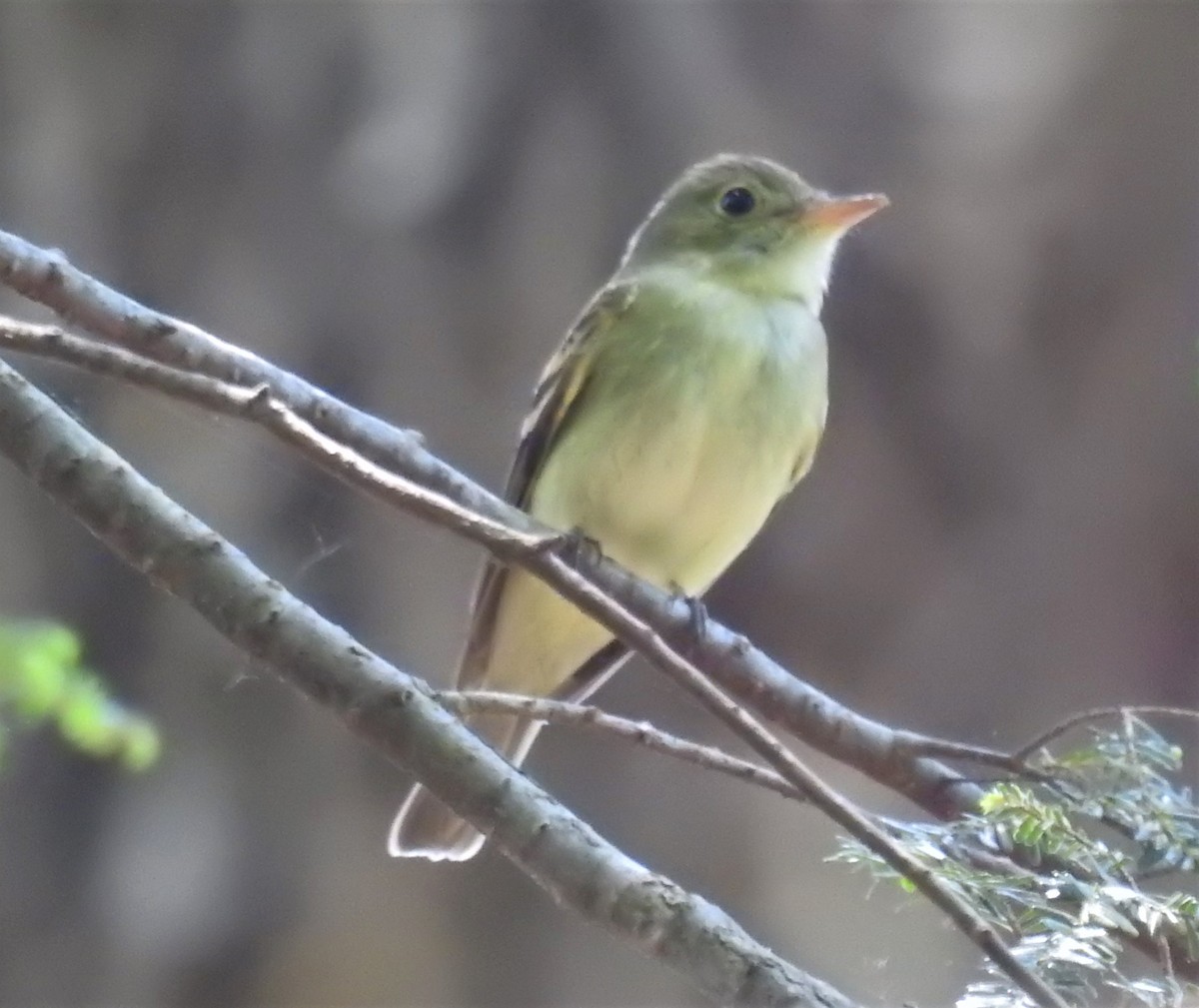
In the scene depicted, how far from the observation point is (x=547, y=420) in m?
1.72

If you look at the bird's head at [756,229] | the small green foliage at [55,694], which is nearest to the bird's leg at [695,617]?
Answer: the bird's head at [756,229]

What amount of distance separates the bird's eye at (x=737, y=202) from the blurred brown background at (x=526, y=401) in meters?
0.61

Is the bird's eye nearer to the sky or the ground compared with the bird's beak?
nearer to the sky

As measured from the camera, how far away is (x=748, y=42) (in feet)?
8.01

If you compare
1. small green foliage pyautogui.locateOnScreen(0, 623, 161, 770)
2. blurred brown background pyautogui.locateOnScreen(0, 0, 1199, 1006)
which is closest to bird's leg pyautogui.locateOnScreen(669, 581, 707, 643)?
small green foliage pyautogui.locateOnScreen(0, 623, 161, 770)

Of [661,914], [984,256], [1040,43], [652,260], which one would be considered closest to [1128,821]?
[661,914]

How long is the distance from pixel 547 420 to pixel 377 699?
0.82 m

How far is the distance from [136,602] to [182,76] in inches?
29.7

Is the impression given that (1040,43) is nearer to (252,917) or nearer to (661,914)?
(252,917)

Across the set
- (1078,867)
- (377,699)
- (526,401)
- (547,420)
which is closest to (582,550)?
(547,420)

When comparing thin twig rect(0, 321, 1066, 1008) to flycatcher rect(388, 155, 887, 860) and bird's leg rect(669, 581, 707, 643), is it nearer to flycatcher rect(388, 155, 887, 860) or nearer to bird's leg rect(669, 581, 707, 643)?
bird's leg rect(669, 581, 707, 643)

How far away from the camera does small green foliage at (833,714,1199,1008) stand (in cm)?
76

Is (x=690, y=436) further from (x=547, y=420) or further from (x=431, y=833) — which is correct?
(x=431, y=833)

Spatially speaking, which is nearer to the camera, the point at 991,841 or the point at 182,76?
the point at 991,841
